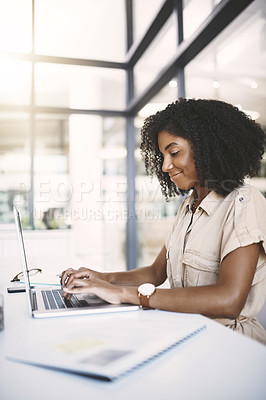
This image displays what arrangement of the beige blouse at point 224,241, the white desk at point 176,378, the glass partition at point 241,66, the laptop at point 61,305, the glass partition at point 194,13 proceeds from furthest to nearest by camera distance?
the glass partition at point 194,13 < the glass partition at point 241,66 < the beige blouse at point 224,241 < the laptop at point 61,305 < the white desk at point 176,378

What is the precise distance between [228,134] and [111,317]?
806 mm

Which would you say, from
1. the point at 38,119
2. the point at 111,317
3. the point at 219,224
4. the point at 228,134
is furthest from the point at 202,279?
the point at 38,119

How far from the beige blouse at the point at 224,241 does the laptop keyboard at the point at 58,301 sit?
409 millimetres

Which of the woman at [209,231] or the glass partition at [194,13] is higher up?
the glass partition at [194,13]

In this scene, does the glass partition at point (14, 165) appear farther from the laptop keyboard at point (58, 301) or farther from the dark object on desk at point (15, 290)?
the laptop keyboard at point (58, 301)

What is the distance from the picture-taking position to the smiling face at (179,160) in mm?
1469

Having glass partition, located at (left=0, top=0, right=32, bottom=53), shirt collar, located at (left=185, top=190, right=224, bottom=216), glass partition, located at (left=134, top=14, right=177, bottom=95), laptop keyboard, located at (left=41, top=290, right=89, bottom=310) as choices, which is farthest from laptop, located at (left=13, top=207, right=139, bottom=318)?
A: glass partition, located at (left=0, top=0, right=32, bottom=53)

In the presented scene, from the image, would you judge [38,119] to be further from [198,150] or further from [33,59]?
[198,150]

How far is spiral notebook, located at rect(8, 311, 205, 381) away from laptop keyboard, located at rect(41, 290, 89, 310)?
0.21 m

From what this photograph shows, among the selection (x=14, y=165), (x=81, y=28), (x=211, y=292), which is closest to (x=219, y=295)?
(x=211, y=292)

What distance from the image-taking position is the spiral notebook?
629 millimetres

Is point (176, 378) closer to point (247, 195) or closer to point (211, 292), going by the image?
point (211, 292)

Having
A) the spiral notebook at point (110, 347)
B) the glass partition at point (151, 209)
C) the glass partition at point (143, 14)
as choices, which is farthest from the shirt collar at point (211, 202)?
the glass partition at point (143, 14)

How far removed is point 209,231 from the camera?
4.19 ft
